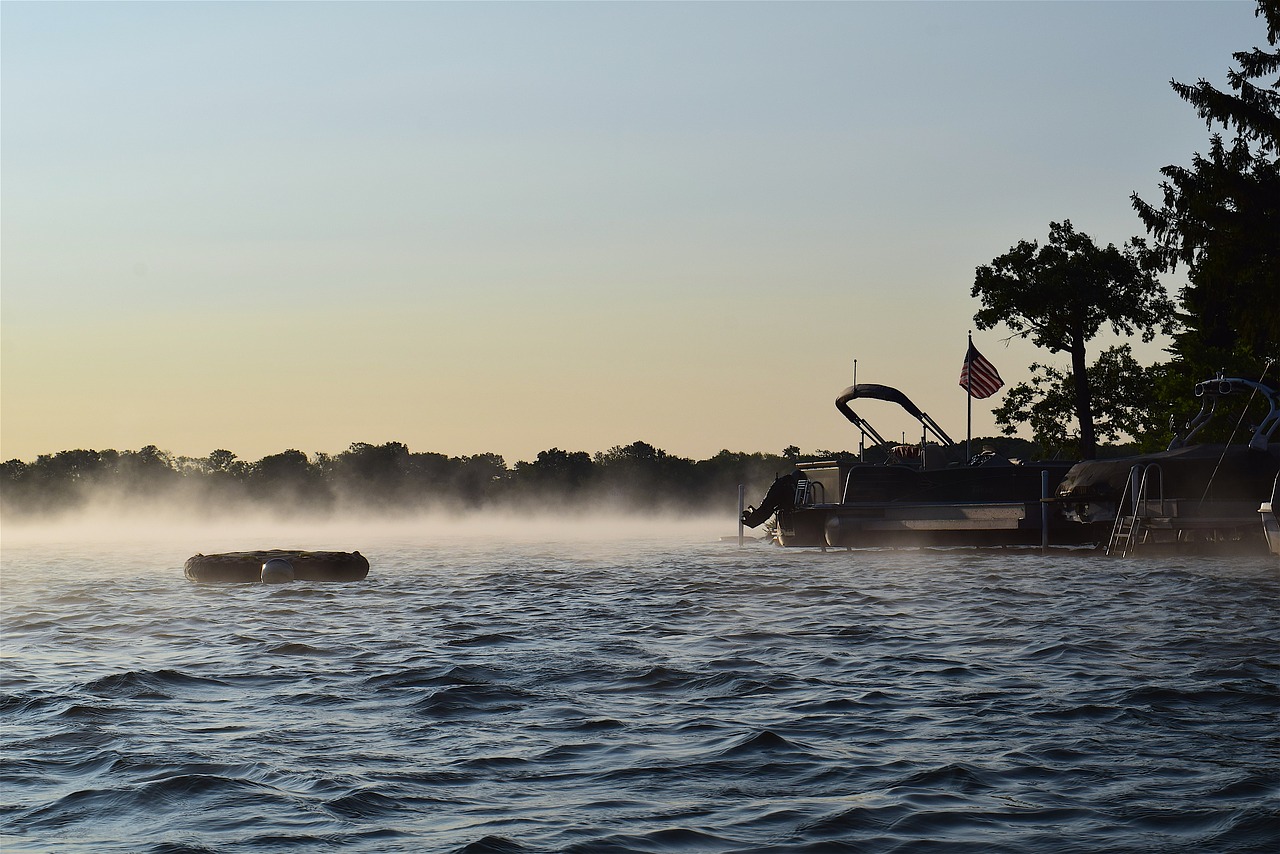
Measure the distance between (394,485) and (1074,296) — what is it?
9815cm

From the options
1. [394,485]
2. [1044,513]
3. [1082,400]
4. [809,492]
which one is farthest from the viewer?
[394,485]

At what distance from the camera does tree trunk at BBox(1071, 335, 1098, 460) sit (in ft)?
199

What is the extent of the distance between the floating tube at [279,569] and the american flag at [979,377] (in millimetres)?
22189

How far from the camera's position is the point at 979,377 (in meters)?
46.4

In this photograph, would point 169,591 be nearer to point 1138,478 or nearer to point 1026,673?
point 1026,673

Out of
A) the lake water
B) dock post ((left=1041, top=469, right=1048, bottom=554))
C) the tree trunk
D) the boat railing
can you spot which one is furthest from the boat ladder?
the tree trunk

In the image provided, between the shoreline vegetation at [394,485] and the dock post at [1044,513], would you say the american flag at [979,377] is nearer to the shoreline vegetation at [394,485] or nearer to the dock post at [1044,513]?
the dock post at [1044,513]

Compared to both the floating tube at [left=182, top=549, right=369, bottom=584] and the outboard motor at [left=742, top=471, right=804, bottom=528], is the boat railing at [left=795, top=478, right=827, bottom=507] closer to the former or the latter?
the outboard motor at [left=742, top=471, right=804, bottom=528]

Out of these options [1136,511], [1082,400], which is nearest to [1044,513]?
[1136,511]

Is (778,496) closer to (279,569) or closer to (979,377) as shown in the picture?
(979,377)

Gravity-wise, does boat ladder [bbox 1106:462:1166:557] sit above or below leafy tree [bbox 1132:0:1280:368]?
below

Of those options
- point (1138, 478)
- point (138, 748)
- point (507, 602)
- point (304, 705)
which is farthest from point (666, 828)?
point (1138, 478)

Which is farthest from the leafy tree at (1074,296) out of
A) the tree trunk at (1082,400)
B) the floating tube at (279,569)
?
the floating tube at (279,569)

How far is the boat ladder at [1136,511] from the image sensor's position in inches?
1404
